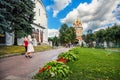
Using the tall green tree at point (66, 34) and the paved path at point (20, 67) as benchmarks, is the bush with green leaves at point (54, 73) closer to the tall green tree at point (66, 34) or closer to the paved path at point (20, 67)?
the paved path at point (20, 67)

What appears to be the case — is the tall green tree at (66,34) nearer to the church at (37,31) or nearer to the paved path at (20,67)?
the church at (37,31)

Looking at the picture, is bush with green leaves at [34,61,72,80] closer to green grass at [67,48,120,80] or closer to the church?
green grass at [67,48,120,80]

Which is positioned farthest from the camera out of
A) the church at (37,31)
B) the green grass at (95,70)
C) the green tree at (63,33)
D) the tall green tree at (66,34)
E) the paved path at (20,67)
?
the green tree at (63,33)

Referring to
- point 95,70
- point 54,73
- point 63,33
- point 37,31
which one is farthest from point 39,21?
point 54,73

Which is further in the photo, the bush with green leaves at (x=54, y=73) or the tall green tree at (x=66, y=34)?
the tall green tree at (x=66, y=34)

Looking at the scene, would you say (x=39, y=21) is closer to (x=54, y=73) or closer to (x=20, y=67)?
(x=20, y=67)

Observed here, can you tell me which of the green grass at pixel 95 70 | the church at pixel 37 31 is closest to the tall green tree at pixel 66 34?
the church at pixel 37 31

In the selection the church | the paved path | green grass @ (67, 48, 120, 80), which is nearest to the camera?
green grass @ (67, 48, 120, 80)

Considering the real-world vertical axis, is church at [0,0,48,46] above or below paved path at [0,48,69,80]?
above

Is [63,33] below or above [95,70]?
above

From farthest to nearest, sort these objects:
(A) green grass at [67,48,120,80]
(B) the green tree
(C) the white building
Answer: (B) the green tree < (C) the white building < (A) green grass at [67,48,120,80]

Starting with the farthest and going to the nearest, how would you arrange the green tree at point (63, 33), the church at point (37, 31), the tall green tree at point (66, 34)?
the green tree at point (63, 33) → the tall green tree at point (66, 34) → the church at point (37, 31)

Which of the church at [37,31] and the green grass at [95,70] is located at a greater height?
the church at [37,31]

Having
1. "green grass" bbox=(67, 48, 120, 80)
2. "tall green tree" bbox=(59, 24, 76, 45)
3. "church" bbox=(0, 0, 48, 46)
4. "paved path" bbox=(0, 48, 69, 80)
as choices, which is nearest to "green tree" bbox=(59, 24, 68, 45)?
"tall green tree" bbox=(59, 24, 76, 45)
